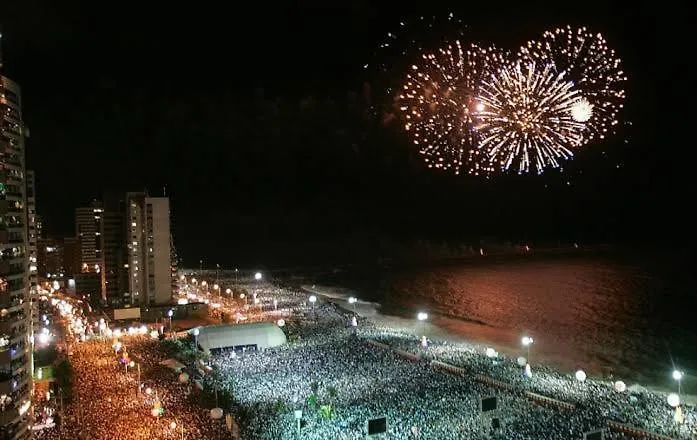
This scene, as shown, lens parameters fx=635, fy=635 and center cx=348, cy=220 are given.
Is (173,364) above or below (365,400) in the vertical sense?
above

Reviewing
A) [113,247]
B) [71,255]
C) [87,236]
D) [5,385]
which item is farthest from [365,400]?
[71,255]

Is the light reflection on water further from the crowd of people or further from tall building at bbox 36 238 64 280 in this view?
tall building at bbox 36 238 64 280

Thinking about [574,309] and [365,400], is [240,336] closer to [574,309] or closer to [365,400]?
[365,400]

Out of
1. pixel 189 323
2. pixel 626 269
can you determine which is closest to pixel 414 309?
pixel 189 323

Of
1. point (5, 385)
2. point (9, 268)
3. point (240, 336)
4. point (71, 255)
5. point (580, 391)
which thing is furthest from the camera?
point (71, 255)

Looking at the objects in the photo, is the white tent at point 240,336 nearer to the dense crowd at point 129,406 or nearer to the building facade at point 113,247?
the dense crowd at point 129,406

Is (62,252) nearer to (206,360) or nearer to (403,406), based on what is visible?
(206,360)
